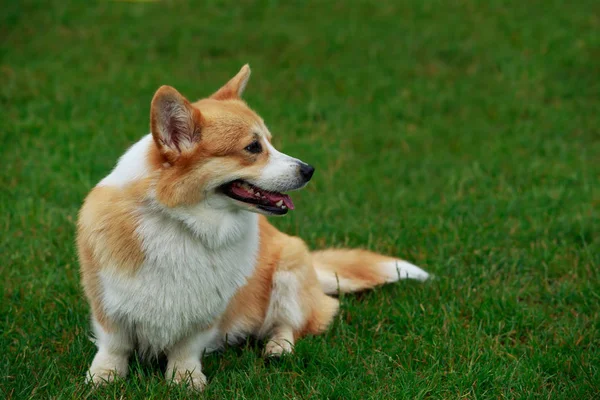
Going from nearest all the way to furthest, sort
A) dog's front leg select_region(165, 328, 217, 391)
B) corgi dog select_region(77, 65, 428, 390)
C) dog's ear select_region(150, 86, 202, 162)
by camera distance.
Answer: dog's ear select_region(150, 86, 202, 162) < corgi dog select_region(77, 65, 428, 390) < dog's front leg select_region(165, 328, 217, 391)

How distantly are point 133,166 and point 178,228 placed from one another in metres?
0.33

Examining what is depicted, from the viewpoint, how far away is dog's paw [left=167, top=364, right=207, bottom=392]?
3506 mm

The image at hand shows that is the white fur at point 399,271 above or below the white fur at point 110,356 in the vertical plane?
above

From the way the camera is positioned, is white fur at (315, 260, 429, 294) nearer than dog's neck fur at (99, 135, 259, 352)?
No

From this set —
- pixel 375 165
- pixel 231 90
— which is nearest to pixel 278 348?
pixel 231 90

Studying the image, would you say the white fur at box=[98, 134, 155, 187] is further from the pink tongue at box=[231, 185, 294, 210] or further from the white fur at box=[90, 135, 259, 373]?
the pink tongue at box=[231, 185, 294, 210]

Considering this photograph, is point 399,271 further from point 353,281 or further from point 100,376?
point 100,376

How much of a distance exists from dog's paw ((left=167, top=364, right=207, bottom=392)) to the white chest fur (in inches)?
5.1

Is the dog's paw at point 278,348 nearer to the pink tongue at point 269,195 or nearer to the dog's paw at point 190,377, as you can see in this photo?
the dog's paw at point 190,377

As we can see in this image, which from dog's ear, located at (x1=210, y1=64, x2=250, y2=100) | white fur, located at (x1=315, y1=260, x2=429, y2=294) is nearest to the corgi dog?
dog's ear, located at (x1=210, y1=64, x2=250, y2=100)

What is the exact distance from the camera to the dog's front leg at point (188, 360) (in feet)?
11.7

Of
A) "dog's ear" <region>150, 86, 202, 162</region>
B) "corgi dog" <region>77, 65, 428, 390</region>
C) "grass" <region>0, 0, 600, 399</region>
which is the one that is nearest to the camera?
"dog's ear" <region>150, 86, 202, 162</region>

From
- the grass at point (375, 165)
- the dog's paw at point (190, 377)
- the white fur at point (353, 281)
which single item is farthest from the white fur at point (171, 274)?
the white fur at point (353, 281)

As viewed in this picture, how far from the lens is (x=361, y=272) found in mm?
4508
